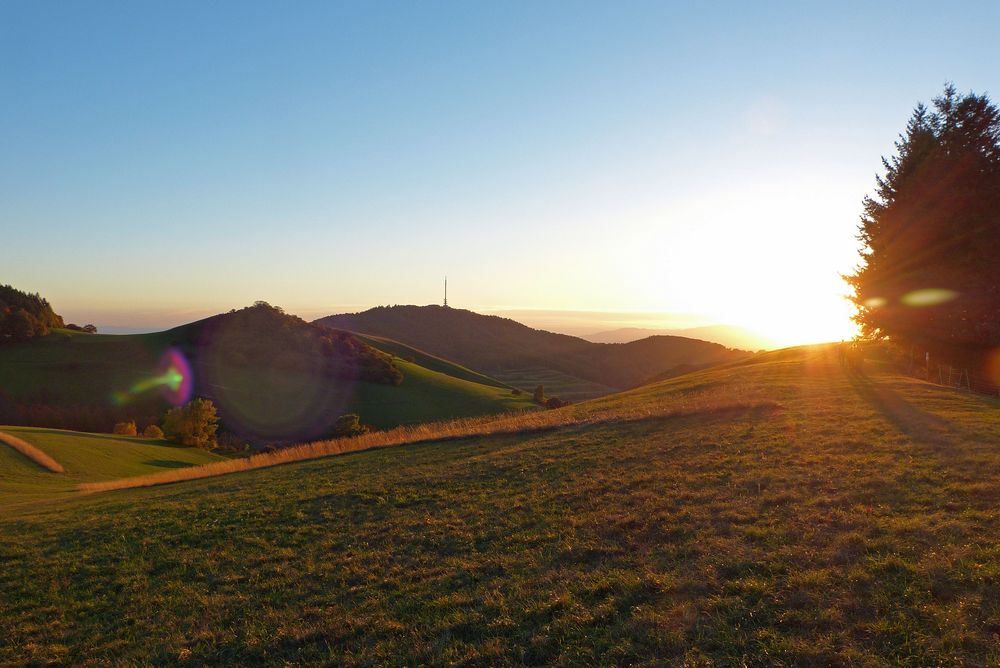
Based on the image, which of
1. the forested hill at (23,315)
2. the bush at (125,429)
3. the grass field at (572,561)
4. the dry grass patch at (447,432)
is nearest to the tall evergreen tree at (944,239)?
the dry grass patch at (447,432)

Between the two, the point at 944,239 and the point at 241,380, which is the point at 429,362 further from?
the point at 944,239

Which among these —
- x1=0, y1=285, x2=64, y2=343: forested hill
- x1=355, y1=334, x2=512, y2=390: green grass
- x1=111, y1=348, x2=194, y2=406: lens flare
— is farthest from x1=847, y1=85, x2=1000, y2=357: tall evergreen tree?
x1=0, y1=285, x2=64, y2=343: forested hill

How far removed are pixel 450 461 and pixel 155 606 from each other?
36.3 ft

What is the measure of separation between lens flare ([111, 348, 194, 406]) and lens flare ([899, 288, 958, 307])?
2928 inches

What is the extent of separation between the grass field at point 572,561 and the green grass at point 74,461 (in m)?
9.61

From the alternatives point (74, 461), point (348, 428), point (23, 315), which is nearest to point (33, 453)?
point (74, 461)

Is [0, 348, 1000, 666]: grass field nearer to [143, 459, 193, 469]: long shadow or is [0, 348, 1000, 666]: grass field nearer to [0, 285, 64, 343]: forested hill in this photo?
[143, 459, 193, 469]: long shadow

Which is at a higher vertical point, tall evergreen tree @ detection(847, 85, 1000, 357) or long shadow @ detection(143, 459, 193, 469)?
tall evergreen tree @ detection(847, 85, 1000, 357)

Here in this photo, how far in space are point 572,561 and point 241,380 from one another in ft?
250

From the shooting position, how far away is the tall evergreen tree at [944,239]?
31297mm

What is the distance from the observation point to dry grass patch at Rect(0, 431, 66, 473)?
A: 30.2 meters

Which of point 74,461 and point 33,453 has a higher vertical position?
point 33,453

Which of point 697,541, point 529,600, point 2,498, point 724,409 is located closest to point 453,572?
point 529,600

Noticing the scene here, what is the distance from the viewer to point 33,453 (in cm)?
3092
